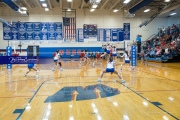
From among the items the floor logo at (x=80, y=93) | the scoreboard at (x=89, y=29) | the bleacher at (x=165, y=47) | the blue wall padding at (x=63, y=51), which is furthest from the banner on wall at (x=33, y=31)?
the floor logo at (x=80, y=93)

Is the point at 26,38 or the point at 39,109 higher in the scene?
the point at 26,38

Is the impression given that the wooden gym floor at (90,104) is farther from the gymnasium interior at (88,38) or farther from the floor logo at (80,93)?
the gymnasium interior at (88,38)

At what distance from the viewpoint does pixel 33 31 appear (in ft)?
90.8

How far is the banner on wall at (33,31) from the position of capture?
2736 centimetres

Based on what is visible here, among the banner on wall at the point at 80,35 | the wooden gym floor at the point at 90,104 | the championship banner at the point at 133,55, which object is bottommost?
the wooden gym floor at the point at 90,104

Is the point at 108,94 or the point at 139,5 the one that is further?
the point at 139,5

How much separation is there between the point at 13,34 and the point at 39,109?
80.1ft

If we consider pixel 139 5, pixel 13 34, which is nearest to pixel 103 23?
pixel 139 5

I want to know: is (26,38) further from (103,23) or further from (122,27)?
(122,27)

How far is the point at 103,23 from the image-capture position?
28812 mm

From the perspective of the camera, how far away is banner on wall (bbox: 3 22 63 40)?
27.4 m

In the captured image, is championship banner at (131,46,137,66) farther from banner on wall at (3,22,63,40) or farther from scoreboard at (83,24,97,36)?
banner on wall at (3,22,63,40)

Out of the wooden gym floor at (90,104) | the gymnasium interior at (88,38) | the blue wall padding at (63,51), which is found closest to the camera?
the wooden gym floor at (90,104)

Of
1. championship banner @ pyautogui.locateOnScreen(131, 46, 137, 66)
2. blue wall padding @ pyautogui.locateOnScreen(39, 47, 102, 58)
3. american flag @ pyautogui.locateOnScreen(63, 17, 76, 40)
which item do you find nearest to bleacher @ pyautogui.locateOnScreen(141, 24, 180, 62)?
championship banner @ pyautogui.locateOnScreen(131, 46, 137, 66)
